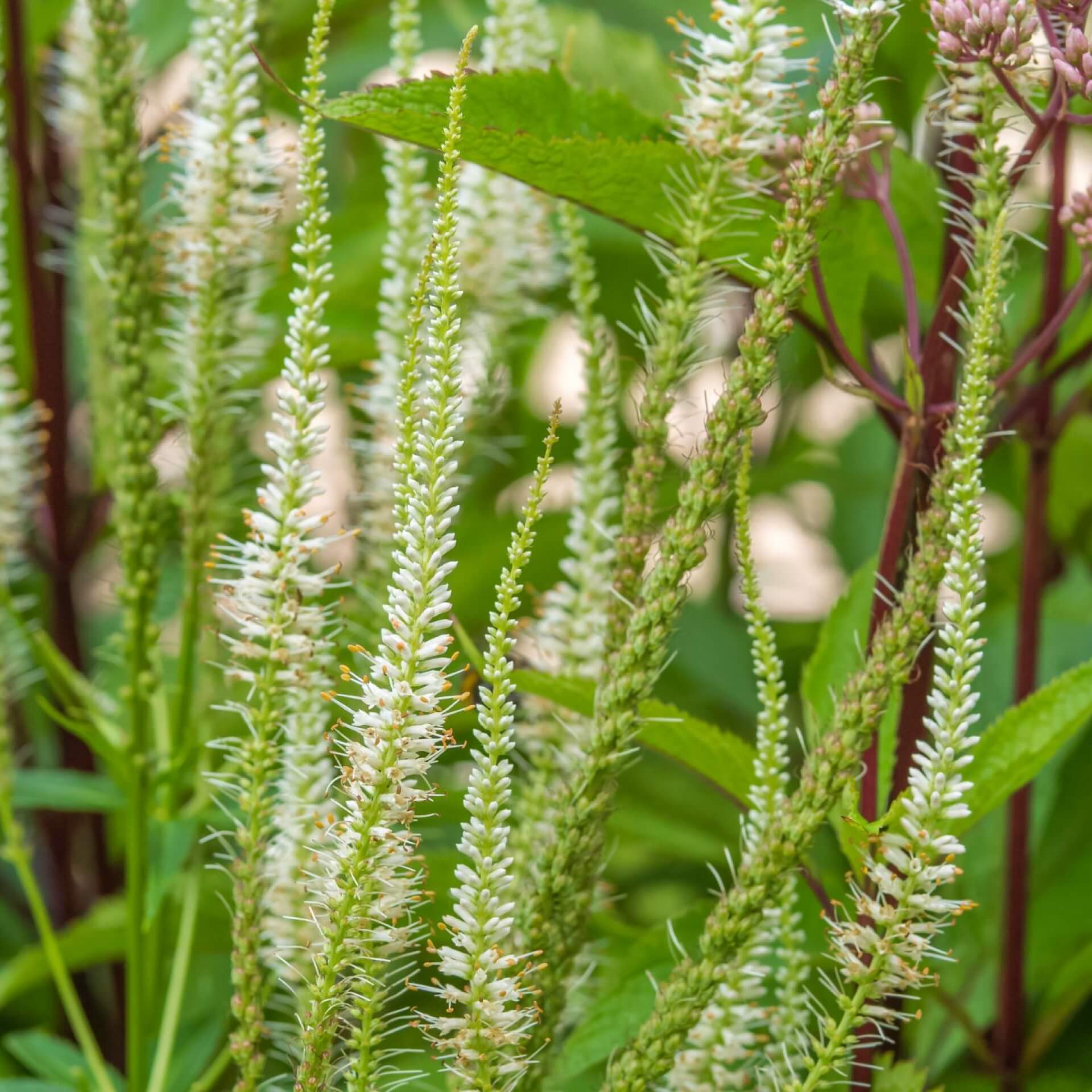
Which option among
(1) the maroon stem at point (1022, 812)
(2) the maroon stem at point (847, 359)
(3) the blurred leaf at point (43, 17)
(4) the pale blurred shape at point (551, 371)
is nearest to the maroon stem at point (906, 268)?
(2) the maroon stem at point (847, 359)

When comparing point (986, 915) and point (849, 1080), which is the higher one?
point (849, 1080)

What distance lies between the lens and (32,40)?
0.75 meters

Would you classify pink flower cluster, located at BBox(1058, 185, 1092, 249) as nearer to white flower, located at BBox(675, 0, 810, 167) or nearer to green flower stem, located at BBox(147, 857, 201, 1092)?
white flower, located at BBox(675, 0, 810, 167)

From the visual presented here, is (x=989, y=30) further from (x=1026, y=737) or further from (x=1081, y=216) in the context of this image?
(x=1026, y=737)

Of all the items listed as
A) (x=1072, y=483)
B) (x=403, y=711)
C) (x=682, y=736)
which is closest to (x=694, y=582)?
(x=1072, y=483)

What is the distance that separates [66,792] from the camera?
570 mm

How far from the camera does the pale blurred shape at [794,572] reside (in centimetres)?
88

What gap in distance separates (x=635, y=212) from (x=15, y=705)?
1.78 feet

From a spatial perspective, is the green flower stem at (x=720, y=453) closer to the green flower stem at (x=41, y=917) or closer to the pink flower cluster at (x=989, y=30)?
the pink flower cluster at (x=989, y=30)

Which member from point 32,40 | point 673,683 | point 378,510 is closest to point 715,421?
point 378,510

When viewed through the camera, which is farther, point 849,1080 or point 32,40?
point 32,40

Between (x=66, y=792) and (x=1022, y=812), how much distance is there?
0.40m

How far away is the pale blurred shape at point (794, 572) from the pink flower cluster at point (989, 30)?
1.28 feet

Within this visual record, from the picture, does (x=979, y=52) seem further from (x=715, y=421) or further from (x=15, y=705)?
(x=15, y=705)
